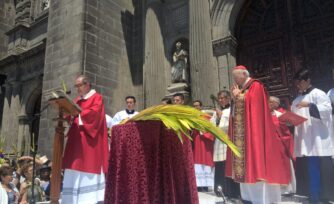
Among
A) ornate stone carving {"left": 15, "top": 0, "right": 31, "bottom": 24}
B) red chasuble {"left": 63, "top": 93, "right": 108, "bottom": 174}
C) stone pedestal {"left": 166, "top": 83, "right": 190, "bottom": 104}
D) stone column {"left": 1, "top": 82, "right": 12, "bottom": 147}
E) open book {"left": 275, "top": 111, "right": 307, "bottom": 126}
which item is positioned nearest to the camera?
red chasuble {"left": 63, "top": 93, "right": 108, "bottom": 174}

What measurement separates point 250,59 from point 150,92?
10.5ft

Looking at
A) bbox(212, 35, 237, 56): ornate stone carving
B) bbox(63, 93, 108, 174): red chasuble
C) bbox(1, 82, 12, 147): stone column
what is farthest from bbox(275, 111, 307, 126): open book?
bbox(1, 82, 12, 147): stone column

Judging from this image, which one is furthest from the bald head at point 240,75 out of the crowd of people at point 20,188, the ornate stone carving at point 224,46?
the ornate stone carving at point 224,46

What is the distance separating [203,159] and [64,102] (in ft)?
10.2

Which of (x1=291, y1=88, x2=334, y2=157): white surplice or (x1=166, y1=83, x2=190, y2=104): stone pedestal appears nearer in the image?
(x1=291, y1=88, x2=334, y2=157): white surplice

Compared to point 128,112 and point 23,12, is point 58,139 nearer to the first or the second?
point 128,112

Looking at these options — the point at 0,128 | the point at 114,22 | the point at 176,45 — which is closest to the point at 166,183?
the point at 176,45

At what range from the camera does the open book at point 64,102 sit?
158 inches

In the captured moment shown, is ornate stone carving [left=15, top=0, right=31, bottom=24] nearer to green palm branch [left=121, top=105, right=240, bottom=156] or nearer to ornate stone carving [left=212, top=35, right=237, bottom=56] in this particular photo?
ornate stone carving [left=212, top=35, right=237, bottom=56]

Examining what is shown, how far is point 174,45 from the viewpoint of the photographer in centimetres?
1040

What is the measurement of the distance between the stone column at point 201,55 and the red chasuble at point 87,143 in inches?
160

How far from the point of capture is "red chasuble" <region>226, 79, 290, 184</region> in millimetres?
3928

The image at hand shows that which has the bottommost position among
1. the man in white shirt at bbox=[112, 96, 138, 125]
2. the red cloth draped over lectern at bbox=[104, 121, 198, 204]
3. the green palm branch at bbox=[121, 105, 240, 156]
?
the red cloth draped over lectern at bbox=[104, 121, 198, 204]

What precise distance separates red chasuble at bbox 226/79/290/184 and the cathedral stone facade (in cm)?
400
